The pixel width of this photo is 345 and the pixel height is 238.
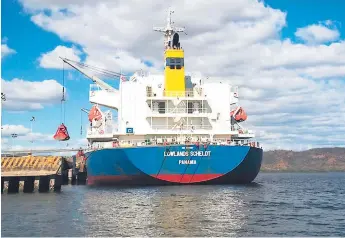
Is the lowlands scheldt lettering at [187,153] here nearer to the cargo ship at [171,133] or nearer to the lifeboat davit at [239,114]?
the cargo ship at [171,133]

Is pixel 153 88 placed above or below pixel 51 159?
above

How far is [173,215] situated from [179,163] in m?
14.0

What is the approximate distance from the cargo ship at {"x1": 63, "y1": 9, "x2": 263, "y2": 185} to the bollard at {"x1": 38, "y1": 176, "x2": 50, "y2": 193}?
461cm

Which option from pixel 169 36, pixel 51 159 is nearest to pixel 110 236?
pixel 51 159

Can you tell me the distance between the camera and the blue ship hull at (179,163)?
38344 mm

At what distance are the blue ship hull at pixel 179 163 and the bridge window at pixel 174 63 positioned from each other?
35.7 ft

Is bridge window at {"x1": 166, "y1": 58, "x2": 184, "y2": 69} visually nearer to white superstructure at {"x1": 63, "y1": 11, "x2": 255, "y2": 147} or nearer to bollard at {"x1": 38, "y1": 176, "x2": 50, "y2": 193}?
white superstructure at {"x1": 63, "y1": 11, "x2": 255, "y2": 147}

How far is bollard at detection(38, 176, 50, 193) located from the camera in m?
41.4

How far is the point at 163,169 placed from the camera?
38.6 metres

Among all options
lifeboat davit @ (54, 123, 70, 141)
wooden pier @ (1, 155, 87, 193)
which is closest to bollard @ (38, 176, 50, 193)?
wooden pier @ (1, 155, 87, 193)

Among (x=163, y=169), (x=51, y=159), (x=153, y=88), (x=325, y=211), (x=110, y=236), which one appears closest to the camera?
(x=110, y=236)

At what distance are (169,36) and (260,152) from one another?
16218 millimetres

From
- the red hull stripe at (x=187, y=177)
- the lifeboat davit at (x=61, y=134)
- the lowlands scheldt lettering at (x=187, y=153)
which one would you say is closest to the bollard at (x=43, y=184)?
the red hull stripe at (x=187, y=177)

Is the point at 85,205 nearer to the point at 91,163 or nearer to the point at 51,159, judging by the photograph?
the point at 51,159
